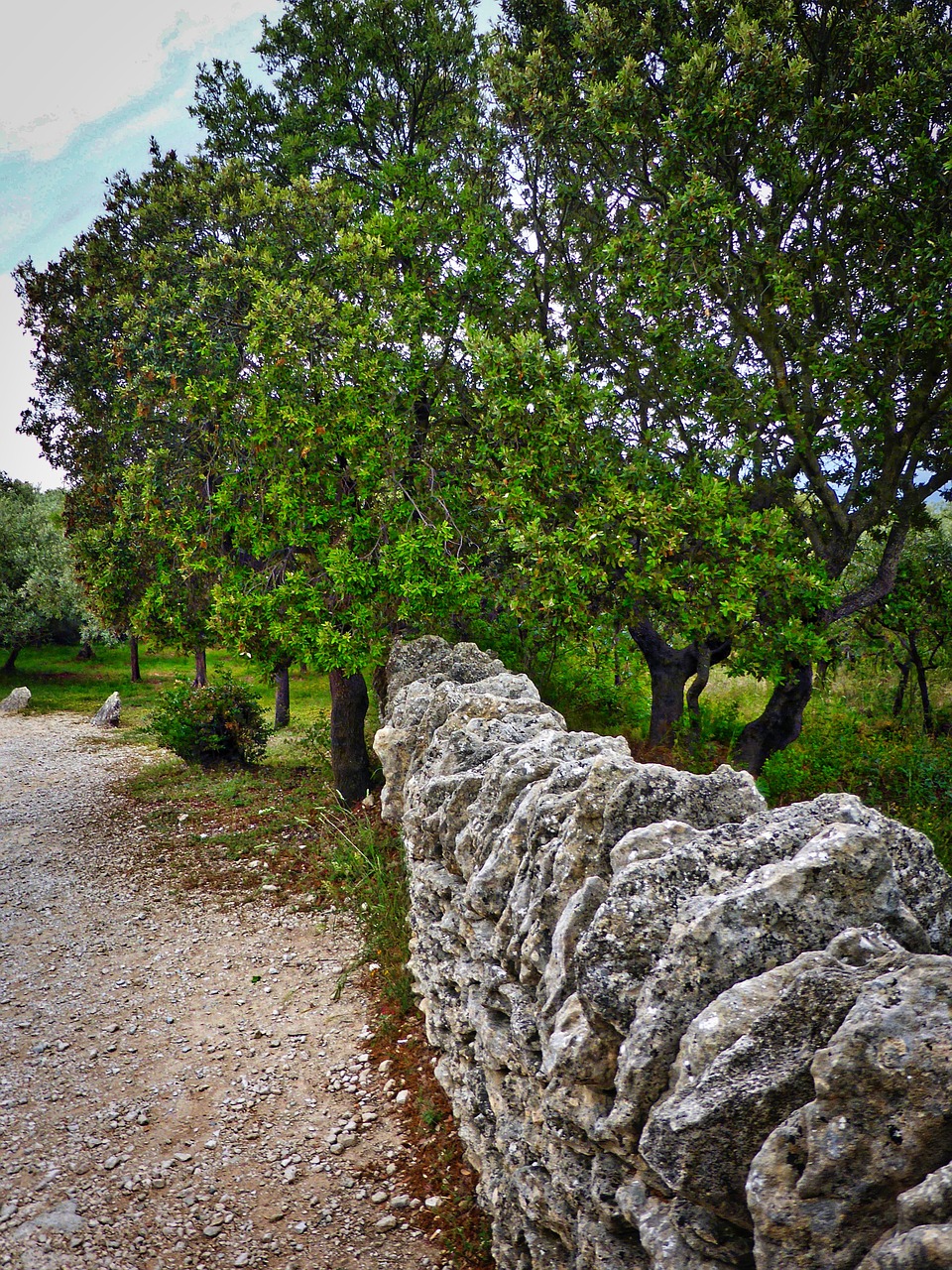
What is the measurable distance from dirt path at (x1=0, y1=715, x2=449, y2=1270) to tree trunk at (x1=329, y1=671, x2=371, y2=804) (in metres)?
3.73

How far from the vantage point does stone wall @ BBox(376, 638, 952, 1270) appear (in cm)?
235

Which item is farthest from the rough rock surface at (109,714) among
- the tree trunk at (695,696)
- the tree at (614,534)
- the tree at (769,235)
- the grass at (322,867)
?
the tree at (769,235)

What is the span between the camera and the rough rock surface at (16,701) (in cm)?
2992

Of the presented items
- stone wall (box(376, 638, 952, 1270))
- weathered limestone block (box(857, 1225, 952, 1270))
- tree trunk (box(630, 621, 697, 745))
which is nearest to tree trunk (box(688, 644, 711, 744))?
tree trunk (box(630, 621, 697, 745))

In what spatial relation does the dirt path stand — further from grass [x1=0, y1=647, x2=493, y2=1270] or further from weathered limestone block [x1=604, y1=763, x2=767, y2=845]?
weathered limestone block [x1=604, y1=763, x2=767, y2=845]

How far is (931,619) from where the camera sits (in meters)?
15.3

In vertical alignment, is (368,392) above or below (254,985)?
above

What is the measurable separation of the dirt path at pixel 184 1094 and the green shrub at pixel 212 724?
600cm

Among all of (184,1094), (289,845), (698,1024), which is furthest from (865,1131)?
(289,845)

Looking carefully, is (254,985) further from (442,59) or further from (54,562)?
(54,562)

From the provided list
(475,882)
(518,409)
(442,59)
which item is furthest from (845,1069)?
(442,59)

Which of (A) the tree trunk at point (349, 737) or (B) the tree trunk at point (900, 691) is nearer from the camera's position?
(A) the tree trunk at point (349, 737)

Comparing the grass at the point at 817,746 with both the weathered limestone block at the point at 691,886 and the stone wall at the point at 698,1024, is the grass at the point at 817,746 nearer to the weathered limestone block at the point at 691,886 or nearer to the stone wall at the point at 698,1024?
the stone wall at the point at 698,1024

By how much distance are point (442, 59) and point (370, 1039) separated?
16984 millimetres
